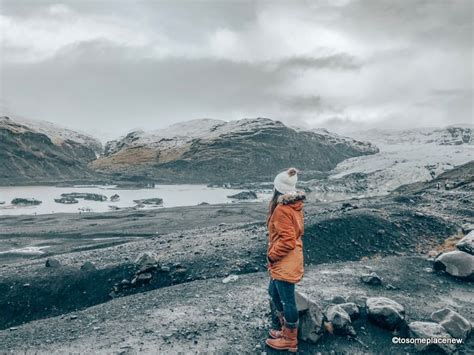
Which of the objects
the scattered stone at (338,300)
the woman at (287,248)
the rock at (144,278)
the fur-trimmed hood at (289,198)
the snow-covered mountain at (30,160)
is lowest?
the rock at (144,278)

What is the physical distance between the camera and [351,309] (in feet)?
21.5

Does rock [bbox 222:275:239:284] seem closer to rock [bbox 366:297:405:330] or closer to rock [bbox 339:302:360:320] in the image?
rock [bbox 339:302:360:320]

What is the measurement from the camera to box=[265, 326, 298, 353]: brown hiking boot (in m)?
5.70

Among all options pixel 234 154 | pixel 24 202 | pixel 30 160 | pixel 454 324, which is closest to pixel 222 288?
pixel 454 324

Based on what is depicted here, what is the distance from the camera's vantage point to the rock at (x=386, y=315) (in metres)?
6.38

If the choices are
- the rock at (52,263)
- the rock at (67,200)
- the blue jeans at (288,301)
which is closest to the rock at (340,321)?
the blue jeans at (288,301)

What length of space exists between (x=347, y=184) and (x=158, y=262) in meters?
50.8

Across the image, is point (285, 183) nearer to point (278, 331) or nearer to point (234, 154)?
point (278, 331)

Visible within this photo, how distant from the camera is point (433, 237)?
41.1ft

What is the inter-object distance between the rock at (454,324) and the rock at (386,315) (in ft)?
1.94

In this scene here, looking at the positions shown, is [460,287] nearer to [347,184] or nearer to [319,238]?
[319,238]

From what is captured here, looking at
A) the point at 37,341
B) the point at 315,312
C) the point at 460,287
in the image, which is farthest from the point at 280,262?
the point at 460,287

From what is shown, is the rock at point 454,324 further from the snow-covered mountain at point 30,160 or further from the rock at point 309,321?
the snow-covered mountain at point 30,160

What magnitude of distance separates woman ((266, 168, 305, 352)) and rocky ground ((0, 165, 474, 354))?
0.53 metres
